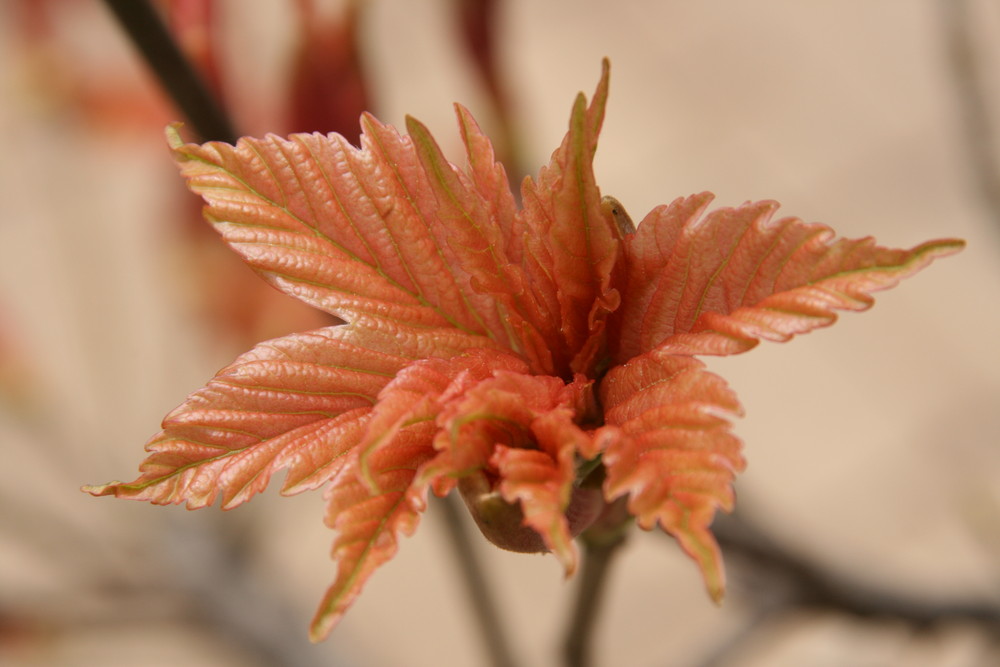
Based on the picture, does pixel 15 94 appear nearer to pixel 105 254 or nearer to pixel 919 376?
pixel 105 254

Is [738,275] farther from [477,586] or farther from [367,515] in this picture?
[477,586]

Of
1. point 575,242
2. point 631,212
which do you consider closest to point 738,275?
point 575,242

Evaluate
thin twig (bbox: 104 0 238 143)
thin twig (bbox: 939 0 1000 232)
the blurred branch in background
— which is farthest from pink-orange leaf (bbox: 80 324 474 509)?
thin twig (bbox: 939 0 1000 232)

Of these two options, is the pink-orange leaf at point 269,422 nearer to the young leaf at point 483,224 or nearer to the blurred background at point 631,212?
the young leaf at point 483,224

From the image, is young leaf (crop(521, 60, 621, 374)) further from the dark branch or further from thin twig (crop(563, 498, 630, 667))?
the dark branch

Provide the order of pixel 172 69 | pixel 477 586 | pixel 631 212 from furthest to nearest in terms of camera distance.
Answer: pixel 631 212 < pixel 477 586 < pixel 172 69

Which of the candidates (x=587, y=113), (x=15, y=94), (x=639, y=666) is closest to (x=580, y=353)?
(x=587, y=113)
